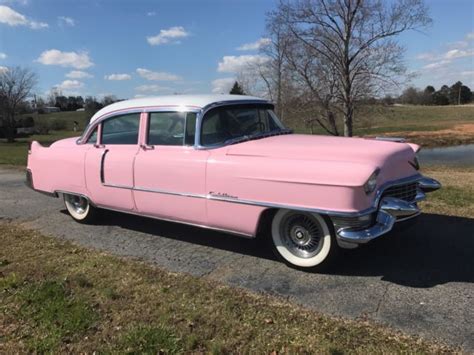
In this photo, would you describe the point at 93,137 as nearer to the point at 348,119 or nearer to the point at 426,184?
the point at 426,184

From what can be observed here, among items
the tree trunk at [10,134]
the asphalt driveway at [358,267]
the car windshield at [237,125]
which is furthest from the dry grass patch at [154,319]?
the tree trunk at [10,134]

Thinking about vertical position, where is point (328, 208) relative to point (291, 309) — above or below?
above

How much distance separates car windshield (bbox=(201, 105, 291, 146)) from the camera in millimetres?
4906

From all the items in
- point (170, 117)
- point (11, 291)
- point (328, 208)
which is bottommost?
point (11, 291)

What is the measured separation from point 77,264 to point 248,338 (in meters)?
2.40

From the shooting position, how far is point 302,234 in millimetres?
4316

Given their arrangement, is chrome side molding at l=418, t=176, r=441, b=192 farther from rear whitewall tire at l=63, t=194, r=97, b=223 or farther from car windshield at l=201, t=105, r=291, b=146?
rear whitewall tire at l=63, t=194, r=97, b=223

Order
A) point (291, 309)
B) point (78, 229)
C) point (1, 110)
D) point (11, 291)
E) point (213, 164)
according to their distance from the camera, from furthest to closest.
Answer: point (1, 110) → point (78, 229) → point (213, 164) → point (11, 291) → point (291, 309)

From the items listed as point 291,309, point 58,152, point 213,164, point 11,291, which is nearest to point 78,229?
point 58,152

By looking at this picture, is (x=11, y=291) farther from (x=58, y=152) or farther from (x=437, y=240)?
(x=437, y=240)

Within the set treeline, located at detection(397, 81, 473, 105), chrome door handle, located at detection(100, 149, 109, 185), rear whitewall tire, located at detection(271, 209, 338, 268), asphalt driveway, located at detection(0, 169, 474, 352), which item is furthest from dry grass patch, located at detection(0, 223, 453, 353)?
treeline, located at detection(397, 81, 473, 105)

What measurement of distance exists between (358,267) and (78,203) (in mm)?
4088

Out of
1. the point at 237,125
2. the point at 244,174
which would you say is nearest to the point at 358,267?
the point at 244,174

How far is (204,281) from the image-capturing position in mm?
4238
